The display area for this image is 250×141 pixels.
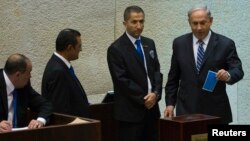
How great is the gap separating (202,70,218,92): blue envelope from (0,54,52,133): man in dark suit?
4.72 feet

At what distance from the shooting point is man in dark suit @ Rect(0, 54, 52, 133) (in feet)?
16.4

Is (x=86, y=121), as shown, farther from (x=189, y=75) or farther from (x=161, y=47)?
(x=161, y=47)

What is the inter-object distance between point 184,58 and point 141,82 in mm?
506

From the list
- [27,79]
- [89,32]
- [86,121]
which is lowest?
[86,121]

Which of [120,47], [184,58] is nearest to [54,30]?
[120,47]

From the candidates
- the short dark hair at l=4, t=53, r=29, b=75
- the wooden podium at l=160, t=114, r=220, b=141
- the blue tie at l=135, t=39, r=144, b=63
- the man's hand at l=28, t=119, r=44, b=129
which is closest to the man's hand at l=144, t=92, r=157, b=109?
the blue tie at l=135, t=39, r=144, b=63

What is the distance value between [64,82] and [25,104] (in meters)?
0.42

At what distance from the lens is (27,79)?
16.6 ft

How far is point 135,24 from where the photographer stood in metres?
5.99

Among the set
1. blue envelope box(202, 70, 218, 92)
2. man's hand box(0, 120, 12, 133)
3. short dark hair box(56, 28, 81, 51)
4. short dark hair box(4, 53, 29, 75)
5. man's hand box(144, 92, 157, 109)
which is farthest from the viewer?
man's hand box(144, 92, 157, 109)

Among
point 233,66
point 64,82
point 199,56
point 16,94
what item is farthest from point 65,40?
point 233,66

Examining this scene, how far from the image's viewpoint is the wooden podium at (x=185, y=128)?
4.57 meters

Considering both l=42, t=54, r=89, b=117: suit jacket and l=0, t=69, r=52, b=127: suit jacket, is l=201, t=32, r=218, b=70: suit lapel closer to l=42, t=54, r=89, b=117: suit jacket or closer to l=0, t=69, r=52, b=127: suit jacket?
l=42, t=54, r=89, b=117: suit jacket

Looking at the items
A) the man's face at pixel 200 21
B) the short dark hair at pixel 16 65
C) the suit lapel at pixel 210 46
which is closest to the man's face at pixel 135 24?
the man's face at pixel 200 21
